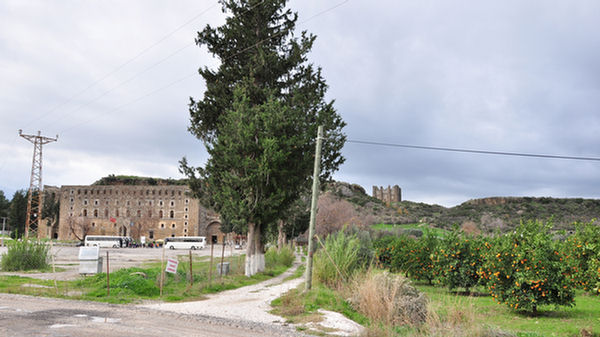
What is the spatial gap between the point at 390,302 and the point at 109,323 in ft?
20.1

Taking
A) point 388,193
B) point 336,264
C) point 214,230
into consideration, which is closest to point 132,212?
point 214,230

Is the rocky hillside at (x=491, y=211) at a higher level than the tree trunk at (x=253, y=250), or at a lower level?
higher

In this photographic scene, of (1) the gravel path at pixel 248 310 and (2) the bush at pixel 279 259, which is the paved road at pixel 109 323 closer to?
(1) the gravel path at pixel 248 310

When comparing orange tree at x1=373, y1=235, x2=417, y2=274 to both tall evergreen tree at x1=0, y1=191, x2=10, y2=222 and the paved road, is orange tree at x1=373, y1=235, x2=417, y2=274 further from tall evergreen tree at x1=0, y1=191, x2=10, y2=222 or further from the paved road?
tall evergreen tree at x1=0, y1=191, x2=10, y2=222

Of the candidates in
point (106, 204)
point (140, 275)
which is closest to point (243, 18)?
point (140, 275)

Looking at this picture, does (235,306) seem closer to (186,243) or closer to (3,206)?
(186,243)

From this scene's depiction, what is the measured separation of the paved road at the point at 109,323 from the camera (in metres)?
8.22

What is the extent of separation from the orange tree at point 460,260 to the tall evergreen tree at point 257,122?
282 inches

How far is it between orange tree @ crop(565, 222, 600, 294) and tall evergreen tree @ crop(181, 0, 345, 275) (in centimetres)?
1064

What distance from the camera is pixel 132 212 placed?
99188mm

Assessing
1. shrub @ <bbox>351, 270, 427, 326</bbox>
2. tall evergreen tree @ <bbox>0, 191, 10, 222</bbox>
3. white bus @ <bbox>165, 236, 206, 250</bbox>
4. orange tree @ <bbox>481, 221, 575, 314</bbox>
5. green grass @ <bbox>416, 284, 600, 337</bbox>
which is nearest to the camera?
green grass @ <bbox>416, 284, 600, 337</bbox>

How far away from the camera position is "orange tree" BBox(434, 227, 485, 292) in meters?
15.0

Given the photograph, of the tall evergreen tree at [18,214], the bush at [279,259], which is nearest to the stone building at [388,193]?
the tall evergreen tree at [18,214]

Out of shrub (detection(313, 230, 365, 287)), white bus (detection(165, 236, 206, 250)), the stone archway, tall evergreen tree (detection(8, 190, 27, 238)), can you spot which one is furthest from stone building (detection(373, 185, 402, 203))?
shrub (detection(313, 230, 365, 287))
